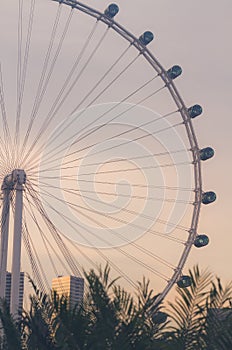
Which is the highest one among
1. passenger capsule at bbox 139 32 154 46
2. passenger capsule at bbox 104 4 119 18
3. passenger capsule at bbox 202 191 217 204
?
passenger capsule at bbox 104 4 119 18

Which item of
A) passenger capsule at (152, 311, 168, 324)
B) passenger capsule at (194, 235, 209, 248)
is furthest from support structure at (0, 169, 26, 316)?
passenger capsule at (152, 311, 168, 324)

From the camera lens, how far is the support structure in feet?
100

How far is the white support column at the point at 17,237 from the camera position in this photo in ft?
100

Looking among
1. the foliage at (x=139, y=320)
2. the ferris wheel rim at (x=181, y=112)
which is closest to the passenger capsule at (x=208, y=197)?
the ferris wheel rim at (x=181, y=112)

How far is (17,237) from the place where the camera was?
30578mm

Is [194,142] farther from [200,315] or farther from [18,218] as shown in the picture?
[200,315]

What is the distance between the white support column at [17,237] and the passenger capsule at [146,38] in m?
9.00

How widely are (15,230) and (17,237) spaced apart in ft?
0.84

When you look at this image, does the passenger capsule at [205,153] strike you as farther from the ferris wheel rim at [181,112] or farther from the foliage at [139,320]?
the foliage at [139,320]

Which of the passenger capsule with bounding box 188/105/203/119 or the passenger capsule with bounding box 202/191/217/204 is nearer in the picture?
the passenger capsule with bounding box 202/191/217/204

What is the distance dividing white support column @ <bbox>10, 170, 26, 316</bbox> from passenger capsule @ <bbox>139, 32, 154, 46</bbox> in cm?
900

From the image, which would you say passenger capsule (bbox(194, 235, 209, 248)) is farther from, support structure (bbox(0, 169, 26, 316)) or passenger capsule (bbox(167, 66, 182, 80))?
support structure (bbox(0, 169, 26, 316))

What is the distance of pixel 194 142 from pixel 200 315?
82.9 ft

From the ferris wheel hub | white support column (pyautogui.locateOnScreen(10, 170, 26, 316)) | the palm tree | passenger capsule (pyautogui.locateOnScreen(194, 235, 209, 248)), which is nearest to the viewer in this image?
the palm tree
